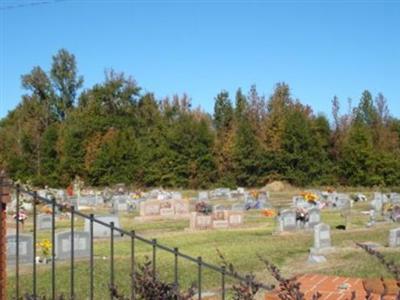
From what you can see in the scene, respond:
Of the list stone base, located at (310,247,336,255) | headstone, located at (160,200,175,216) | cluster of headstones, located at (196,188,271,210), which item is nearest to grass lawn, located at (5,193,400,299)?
stone base, located at (310,247,336,255)

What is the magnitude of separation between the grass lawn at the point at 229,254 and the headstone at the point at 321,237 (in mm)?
313

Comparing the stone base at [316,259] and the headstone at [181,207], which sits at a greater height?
the headstone at [181,207]

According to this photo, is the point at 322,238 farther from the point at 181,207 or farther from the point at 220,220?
the point at 181,207

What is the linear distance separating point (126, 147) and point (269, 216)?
86.3 feet

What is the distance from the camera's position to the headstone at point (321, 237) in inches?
592

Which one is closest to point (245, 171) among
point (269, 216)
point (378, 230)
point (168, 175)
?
point (168, 175)

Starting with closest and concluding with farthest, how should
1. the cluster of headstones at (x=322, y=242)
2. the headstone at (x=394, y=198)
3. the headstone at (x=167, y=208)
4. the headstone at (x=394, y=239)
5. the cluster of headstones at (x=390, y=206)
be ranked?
the cluster of headstones at (x=322, y=242), the headstone at (x=394, y=239), the cluster of headstones at (x=390, y=206), the headstone at (x=167, y=208), the headstone at (x=394, y=198)

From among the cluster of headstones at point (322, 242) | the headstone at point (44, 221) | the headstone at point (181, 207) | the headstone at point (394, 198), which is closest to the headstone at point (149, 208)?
the headstone at point (181, 207)

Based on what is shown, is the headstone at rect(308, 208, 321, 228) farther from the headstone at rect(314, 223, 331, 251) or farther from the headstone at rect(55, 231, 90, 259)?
the headstone at rect(55, 231, 90, 259)

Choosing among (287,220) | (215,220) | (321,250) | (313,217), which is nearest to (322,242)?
(321,250)

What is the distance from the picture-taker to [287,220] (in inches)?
770

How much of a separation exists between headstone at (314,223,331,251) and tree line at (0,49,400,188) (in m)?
31.3

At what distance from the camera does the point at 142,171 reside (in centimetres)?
4919

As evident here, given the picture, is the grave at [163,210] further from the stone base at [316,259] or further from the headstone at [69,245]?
the stone base at [316,259]
